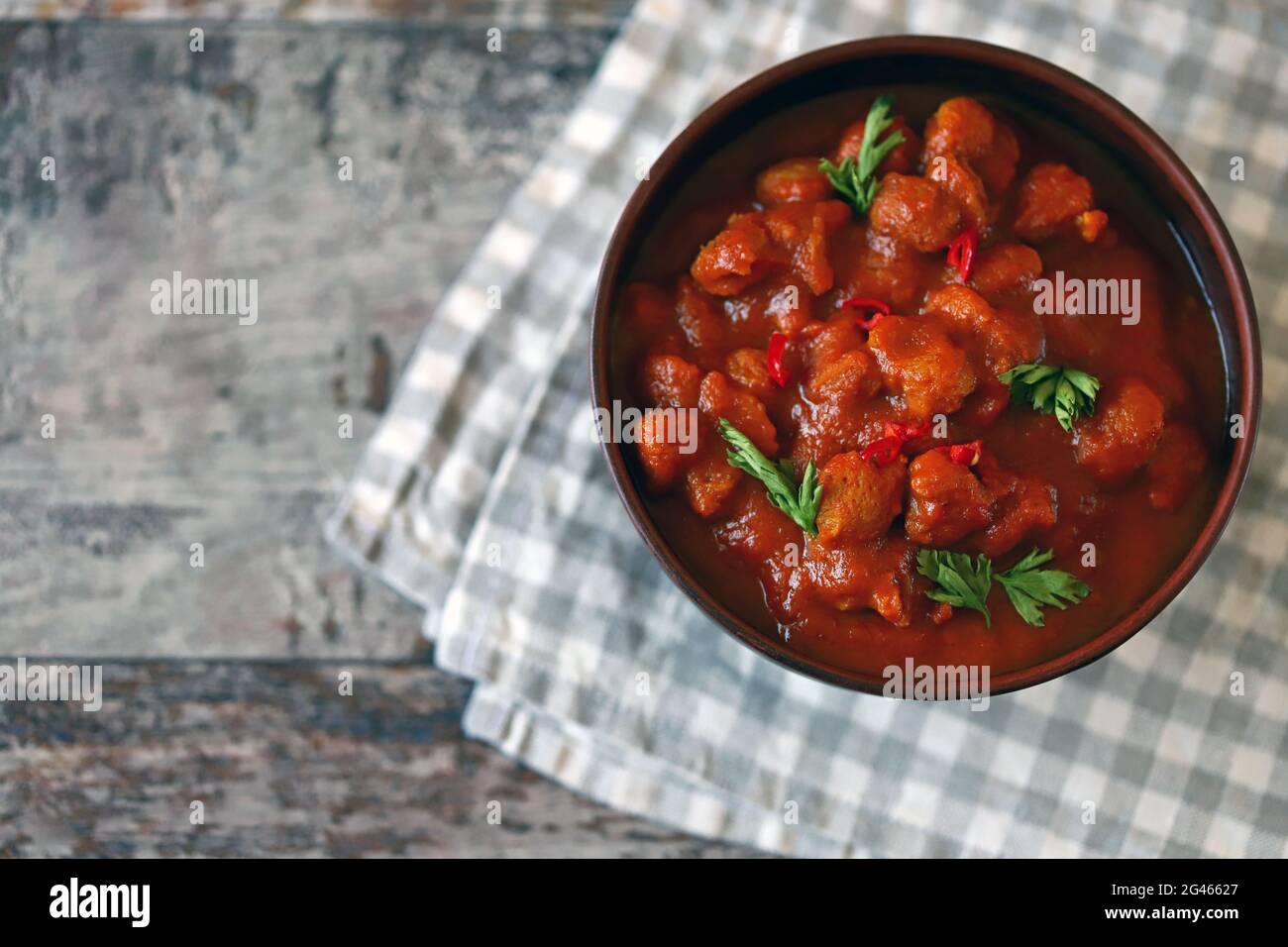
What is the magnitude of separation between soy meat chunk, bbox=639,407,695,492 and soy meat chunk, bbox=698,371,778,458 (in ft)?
0.26

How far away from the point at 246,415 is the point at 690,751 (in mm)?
1520

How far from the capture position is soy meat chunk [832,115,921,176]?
2.46m

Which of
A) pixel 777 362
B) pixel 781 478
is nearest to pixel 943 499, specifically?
pixel 781 478

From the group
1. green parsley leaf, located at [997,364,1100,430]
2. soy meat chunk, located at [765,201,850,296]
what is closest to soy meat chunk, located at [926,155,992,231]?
soy meat chunk, located at [765,201,850,296]

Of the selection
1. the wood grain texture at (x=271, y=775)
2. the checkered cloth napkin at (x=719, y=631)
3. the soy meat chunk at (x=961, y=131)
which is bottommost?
the wood grain texture at (x=271, y=775)

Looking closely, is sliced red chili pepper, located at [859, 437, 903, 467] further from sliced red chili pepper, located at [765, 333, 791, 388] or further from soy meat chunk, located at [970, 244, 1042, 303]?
soy meat chunk, located at [970, 244, 1042, 303]

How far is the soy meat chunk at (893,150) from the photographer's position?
2.46m

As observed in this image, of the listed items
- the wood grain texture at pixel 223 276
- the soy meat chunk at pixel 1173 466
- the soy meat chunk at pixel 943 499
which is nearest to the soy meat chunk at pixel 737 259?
the soy meat chunk at pixel 943 499

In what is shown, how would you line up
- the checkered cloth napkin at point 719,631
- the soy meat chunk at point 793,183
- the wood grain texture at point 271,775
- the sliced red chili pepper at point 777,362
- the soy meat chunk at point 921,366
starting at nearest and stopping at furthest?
the soy meat chunk at point 921,366 < the sliced red chili pepper at point 777,362 < the soy meat chunk at point 793,183 < the checkered cloth napkin at point 719,631 < the wood grain texture at point 271,775

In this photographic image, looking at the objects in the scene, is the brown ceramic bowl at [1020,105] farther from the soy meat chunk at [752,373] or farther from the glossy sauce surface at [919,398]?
the soy meat chunk at [752,373]

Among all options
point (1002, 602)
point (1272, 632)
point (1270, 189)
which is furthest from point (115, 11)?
point (1272, 632)

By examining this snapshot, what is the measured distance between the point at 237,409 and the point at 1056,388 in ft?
7.03

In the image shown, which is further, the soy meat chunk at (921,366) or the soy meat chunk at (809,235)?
the soy meat chunk at (809,235)

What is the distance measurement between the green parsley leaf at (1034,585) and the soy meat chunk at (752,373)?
0.62 metres
